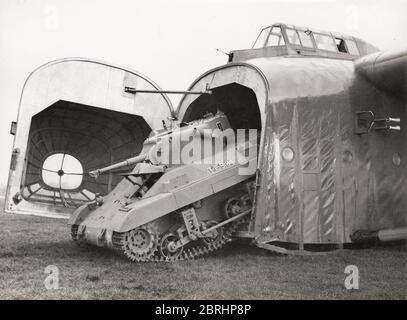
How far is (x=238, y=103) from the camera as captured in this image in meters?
11.3

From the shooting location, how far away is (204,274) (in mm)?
6668

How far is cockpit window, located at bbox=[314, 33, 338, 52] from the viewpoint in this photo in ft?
35.5

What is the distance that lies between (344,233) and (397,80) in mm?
3035

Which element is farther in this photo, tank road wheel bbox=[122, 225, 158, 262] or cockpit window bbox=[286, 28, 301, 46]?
cockpit window bbox=[286, 28, 301, 46]

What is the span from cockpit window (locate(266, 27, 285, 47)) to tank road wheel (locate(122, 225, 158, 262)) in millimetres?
5507

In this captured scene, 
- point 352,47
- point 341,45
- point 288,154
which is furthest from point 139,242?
point 352,47

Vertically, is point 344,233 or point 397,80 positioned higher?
point 397,80

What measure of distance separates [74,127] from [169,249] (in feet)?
24.0

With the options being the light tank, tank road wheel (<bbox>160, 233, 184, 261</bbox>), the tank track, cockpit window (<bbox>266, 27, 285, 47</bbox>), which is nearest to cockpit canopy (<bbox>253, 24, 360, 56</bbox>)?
cockpit window (<bbox>266, 27, 285, 47</bbox>)

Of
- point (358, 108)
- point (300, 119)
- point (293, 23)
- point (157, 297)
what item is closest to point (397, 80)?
point (358, 108)

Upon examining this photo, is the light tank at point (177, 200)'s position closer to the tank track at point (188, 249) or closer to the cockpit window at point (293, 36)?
the tank track at point (188, 249)

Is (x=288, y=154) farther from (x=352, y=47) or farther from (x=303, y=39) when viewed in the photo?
(x=352, y=47)

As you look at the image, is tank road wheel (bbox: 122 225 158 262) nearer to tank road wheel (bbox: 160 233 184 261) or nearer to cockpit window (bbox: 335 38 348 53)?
tank road wheel (bbox: 160 233 184 261)

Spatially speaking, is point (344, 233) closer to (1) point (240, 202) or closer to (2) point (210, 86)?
(1) point (240, 202)
